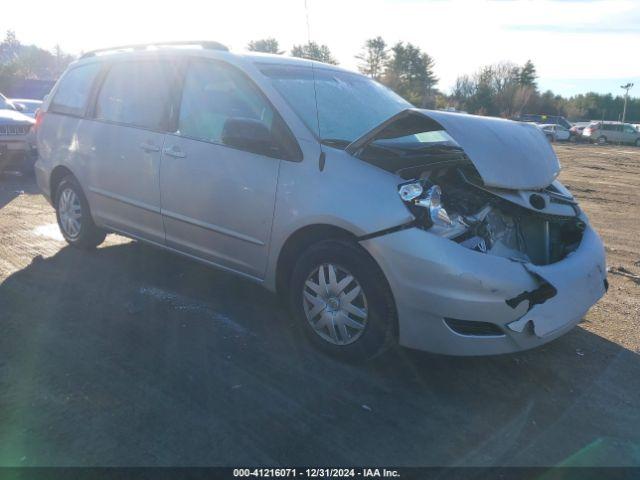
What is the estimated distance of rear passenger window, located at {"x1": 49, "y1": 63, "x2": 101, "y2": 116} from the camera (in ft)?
17.9

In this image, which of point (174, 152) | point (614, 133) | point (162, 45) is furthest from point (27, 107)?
point (614, 133)

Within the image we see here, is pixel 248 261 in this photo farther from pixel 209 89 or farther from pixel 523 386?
pixel 523 386

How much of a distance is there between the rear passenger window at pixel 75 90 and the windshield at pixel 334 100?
87.6 inches

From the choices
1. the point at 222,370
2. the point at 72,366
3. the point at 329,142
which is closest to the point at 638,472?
the point at 222,370

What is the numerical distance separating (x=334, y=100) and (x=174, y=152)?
4.22 feet

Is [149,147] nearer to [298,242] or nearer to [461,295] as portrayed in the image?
[298,242]

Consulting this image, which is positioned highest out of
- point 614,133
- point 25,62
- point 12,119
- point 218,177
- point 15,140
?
point 25,62

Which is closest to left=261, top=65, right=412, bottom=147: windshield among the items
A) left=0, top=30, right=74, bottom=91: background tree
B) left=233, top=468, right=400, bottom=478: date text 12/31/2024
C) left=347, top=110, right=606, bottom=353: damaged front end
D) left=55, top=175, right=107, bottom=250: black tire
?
left=347, top=110, right=606, bottom=353: damaged front end

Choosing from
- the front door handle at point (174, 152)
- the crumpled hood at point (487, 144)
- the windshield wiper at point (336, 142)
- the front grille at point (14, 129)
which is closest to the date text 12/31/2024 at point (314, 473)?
the crumpled hood at point (487, 144)

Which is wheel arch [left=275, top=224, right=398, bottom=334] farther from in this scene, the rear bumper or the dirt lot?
the rear bumper

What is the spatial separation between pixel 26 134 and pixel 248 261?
27.4 feet

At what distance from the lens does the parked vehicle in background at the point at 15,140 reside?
1019 centimetres

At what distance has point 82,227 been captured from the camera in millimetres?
5578

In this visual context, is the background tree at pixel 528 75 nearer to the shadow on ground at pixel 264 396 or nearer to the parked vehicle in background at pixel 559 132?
the parked vehicle in background at pixel 559 132
